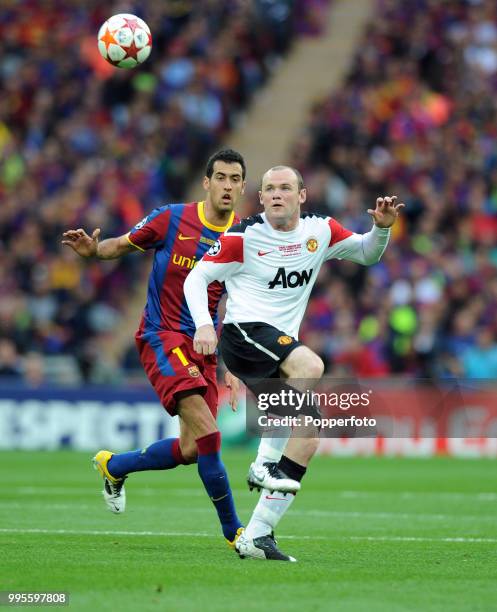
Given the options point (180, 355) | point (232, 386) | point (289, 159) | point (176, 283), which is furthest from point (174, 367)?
point (289, 159)

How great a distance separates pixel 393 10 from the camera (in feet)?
88.7

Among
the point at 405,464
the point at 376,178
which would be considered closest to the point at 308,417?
the point at 405,464

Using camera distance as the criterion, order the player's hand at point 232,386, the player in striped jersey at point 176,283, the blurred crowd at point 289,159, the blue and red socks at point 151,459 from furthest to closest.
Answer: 1. the blurred crowd at point 289,159
2. the blue and red socks at point 151,459
3. the player in striped jersey at point 176,283
4. the player's hand at point 232,386

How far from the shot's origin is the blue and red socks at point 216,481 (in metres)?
9.44

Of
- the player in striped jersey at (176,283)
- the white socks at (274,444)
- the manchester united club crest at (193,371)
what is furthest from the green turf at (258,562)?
the manchester united club crest at (193,371)

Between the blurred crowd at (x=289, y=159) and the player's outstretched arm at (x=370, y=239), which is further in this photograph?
the blurred crowd at (x=289, y=159)

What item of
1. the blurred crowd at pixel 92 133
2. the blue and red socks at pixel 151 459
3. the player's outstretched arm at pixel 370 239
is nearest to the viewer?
the player's outstretched arm at pixel 370 239

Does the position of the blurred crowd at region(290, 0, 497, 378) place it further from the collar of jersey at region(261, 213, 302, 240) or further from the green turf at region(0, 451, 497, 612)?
the collar of jersey at region(261, 213, 302, 240)

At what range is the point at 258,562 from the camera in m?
8.75

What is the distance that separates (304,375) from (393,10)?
19.4 meters

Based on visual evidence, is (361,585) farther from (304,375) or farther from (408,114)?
(408,114)

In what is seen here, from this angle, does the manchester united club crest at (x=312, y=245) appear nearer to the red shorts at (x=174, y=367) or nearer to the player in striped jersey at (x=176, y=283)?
the player in striped jersey at (x=176, y=283)

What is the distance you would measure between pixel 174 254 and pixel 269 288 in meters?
1.20

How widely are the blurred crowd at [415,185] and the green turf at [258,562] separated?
159 inches
